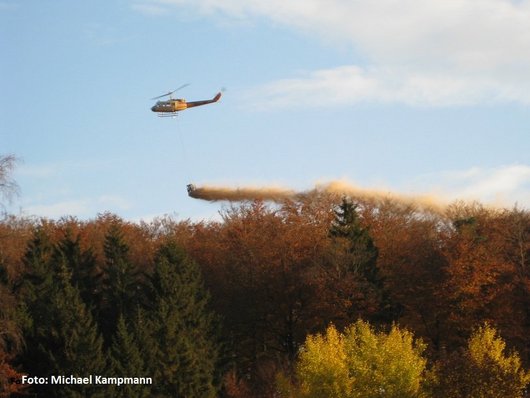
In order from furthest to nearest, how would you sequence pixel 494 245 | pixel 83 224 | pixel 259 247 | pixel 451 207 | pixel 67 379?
pixel 83 224, pixel 451 207, pixel 259 247, pixel 494 245, pixel 67 379

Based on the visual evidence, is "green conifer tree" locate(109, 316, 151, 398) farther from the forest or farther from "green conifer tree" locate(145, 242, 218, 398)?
"green conifer tree" locate(145, 242, 218, 398)

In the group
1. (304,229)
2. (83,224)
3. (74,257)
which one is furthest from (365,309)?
(83,224)

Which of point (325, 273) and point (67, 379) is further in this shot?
point (325, 273)

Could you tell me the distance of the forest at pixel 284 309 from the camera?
45.5 metres

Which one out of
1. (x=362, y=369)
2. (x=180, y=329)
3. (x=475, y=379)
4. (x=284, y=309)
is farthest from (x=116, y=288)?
(x=475, y=379)

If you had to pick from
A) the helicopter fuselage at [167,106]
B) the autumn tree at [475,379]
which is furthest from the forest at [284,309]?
the helicopter fuselage at [167,106]

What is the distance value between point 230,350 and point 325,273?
7.51 meters

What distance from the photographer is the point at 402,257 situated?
66.6 meters

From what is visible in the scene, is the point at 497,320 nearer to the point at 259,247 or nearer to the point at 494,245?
the point at 494,245

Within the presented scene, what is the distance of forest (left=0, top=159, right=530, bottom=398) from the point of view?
45500mm

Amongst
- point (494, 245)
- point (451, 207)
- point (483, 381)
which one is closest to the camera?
point (483, 381)

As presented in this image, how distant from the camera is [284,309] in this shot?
6456 cm

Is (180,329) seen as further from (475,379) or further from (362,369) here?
(475,379)

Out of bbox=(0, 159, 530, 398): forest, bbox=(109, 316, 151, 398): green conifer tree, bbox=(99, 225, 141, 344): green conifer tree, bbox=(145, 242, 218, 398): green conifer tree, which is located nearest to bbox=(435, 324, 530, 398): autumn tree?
bbox=(0, 159, 530, 398): forest
